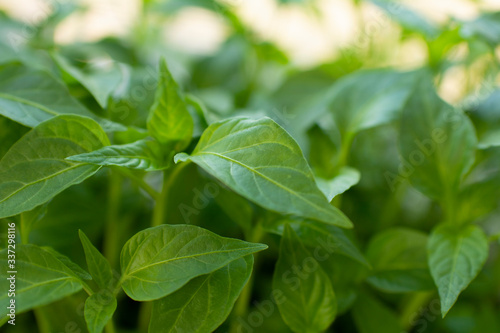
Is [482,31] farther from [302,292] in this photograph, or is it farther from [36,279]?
[36,279]

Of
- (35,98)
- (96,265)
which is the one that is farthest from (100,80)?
(96,265)

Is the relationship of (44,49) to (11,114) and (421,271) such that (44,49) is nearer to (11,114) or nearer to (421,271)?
(11,114)

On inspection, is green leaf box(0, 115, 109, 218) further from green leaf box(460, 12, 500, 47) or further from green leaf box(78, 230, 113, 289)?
green leaf box(460, 12, 500, 47)

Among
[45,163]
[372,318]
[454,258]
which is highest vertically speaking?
[45,163]

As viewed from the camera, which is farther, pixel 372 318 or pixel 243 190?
pixel 372 318

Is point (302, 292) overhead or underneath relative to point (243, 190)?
underneath

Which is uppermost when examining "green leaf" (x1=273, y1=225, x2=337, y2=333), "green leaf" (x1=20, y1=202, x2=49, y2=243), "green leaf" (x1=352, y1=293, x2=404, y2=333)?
"green leaf" (x1=20, y1=202, x2=49, y2=243)

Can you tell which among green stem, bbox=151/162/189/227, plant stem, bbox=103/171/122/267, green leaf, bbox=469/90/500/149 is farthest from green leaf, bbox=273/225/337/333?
green leaf, bbox=469/90/500/149
